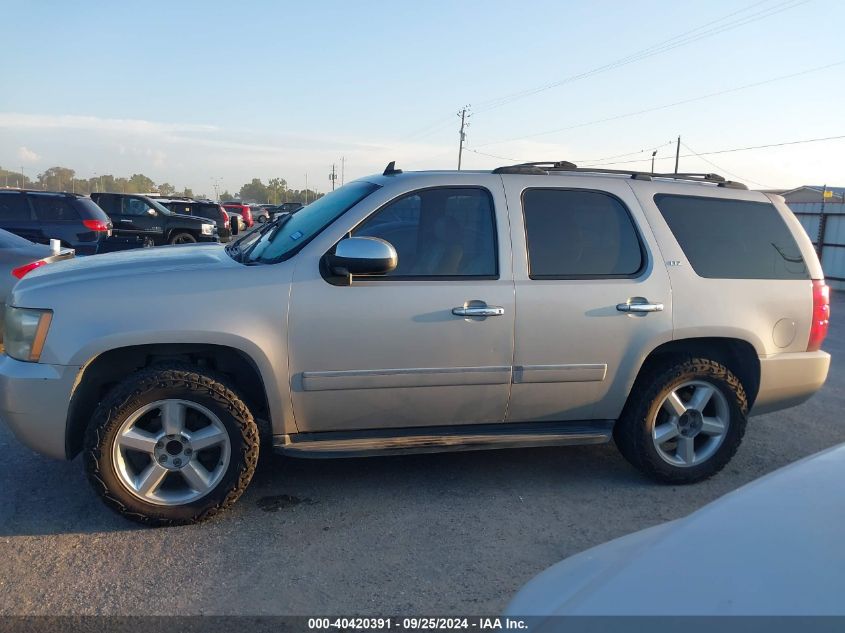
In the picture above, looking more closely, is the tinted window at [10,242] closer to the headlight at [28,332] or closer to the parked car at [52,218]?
the parked car at [52,218]

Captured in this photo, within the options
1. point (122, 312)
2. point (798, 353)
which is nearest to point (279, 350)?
point (122, 312)

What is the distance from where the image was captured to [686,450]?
4.46m

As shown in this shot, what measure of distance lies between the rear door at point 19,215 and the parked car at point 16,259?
446 centimetres

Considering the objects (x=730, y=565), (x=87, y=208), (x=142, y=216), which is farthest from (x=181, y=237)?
(x=730, y=565)

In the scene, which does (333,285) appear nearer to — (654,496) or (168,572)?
(168,572)

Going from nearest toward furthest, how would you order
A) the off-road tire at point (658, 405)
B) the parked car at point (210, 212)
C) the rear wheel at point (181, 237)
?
the off-road tire at point (658, 405), the rear wheel at point (181, 237), the parked car at point (210, 212)

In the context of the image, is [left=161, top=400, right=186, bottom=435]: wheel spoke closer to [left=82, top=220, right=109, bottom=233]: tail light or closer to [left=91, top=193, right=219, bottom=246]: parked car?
[left=82, top=220, right=109, bottom=233]: tail light

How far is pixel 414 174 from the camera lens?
4.22 meters

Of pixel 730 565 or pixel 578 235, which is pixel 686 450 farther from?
pixel 730 565

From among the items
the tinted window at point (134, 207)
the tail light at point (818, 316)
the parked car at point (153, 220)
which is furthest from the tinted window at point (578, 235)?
the tinted window at point (134, 207)

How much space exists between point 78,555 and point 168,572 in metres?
0.49

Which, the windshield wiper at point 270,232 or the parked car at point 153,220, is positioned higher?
the windshield wiper at point 270,232

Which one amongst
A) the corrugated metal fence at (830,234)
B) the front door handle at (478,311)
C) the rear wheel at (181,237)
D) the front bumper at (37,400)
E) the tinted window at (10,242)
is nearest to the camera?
the front bumper at (37,400)

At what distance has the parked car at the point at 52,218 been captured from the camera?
39.1ft
